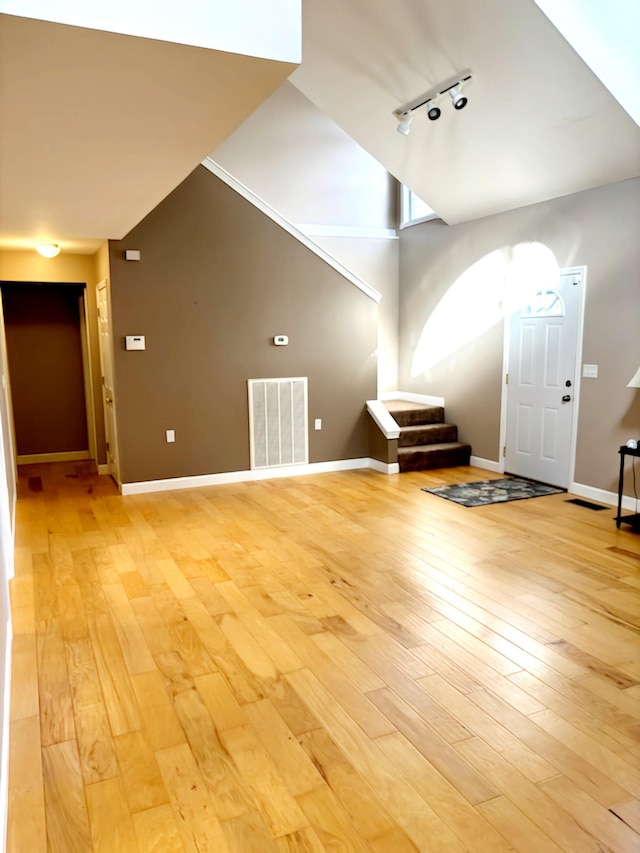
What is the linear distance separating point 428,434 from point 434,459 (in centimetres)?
35

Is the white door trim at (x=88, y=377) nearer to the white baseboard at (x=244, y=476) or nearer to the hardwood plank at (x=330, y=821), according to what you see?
the white baseboard at (x=244, y=476)

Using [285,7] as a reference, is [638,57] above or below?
above

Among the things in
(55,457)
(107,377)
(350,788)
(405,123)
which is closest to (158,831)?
(350,788)

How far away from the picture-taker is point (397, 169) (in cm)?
616

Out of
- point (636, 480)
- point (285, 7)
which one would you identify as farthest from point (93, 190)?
point (636, 480)

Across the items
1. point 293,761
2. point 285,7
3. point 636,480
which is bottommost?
point 293,761

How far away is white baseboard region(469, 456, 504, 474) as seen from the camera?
21.4 feet

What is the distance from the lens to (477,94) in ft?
15.5

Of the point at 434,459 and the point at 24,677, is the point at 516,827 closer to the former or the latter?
the point at 24,677

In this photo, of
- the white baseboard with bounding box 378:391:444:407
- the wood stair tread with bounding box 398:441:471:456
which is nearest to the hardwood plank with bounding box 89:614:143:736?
the wood stair tread with bounding box 398:441:471:456

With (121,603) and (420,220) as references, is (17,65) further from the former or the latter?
(420,220)

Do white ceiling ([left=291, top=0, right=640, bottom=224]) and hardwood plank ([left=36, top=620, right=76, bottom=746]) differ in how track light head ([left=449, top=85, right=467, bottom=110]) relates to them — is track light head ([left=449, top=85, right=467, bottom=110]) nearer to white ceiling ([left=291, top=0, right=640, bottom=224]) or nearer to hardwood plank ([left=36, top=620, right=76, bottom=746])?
white ceiling ([left=291, top=0, right=640, bottom=224])

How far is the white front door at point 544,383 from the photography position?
5.52 m

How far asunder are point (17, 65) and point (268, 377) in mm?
4436
